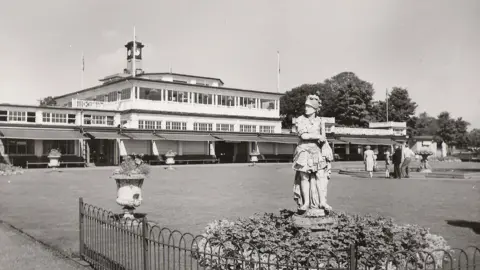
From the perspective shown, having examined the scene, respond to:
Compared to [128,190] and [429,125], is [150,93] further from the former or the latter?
[429,125]

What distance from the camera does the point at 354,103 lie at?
224 feet

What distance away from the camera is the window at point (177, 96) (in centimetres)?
4453

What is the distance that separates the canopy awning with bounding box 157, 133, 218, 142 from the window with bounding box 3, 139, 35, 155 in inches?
437

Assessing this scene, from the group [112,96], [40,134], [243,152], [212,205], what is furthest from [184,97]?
[212,205]

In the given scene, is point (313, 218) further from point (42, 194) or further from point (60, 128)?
point (60, 128)

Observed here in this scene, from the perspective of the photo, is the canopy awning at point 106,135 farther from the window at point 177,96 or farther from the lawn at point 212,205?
the lawn at point 212,205

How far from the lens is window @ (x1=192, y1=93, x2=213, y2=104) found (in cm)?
4625

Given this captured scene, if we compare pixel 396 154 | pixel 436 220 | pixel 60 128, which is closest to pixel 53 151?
pixel 60 128

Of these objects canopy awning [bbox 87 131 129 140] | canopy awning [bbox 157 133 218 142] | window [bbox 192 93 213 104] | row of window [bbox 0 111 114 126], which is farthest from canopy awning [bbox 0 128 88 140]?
window [bbox 192 93 213 104]

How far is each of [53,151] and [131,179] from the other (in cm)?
2612

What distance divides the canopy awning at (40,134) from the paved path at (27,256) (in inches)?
1082

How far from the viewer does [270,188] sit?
18.6 metres

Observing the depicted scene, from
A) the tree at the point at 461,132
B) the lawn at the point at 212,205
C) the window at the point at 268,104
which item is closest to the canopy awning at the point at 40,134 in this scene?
the lawn at the point at 212,205

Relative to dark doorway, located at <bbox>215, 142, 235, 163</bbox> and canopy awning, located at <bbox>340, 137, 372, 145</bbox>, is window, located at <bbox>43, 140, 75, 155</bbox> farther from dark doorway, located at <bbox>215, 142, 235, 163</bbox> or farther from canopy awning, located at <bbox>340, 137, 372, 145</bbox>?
canopy awning, located at <bbox>340, 137, 372, 145</bbox>
